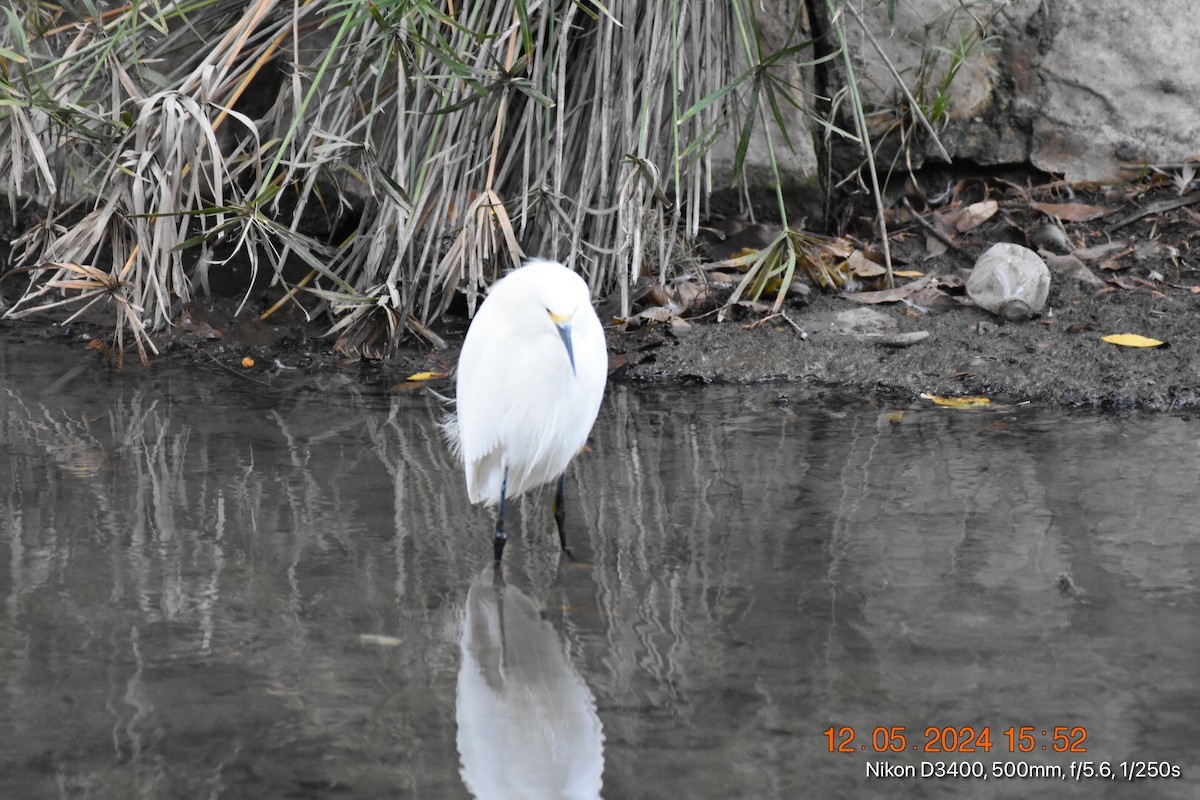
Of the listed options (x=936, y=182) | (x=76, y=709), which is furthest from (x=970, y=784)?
(x=936, y=182)


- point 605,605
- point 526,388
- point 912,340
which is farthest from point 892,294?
point 605,605

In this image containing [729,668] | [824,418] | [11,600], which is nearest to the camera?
[729,668]

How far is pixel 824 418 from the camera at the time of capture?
3547mm

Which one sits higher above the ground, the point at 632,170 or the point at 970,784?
the point at 632,170

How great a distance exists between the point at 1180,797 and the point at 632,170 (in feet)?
9.17

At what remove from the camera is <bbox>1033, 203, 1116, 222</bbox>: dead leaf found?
4785 mm

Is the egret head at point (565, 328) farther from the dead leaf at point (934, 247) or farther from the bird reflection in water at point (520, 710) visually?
the dead leaf at point (934, 247)

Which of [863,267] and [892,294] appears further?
[863,267]

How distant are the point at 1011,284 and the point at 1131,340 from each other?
1.42ft

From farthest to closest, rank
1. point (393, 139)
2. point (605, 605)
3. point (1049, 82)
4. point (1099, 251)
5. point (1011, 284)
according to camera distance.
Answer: point (1049, 82) < point (1099, 251) < point (393, 139) < point (1011, 284) < point (605, 605)

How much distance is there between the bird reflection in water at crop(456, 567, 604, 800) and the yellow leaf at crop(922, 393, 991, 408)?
65.8 inches

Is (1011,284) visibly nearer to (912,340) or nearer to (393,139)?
(912,340)

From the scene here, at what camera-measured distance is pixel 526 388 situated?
8.80 ft

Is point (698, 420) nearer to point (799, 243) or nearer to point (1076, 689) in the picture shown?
point (799, 243)
